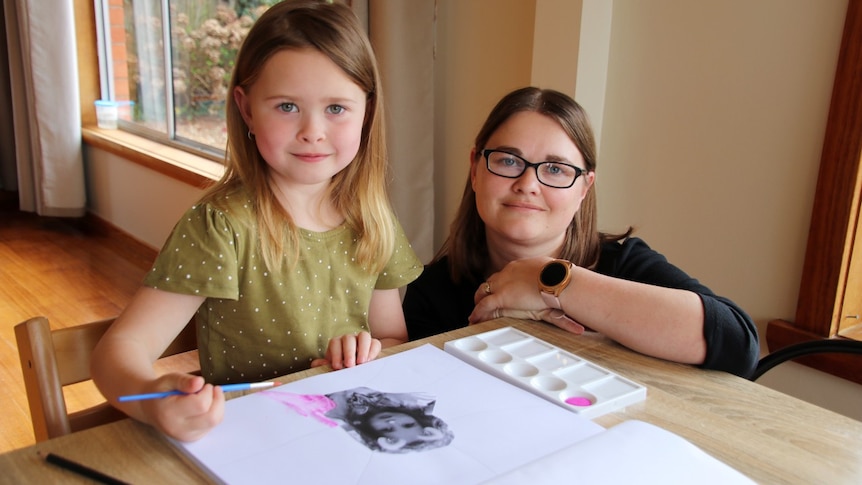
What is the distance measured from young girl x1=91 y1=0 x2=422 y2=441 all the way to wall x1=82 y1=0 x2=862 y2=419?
84cm

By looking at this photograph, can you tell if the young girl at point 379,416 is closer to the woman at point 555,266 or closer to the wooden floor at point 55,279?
the woman at point 555,266

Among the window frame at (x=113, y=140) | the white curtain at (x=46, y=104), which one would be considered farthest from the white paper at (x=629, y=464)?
the white curtain at (x=46, y=104)

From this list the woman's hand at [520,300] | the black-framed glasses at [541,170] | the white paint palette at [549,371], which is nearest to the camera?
the white paint palette at [549,371]

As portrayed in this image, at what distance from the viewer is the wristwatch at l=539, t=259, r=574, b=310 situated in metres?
0.99

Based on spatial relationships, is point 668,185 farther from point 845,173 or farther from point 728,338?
point 728,338

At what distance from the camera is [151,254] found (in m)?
3.81

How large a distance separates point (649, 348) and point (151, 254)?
3.38 meters

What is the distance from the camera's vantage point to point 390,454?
0.65 m

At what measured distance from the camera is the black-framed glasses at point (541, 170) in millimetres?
1148

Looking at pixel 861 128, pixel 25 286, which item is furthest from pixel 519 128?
pixel 25 286

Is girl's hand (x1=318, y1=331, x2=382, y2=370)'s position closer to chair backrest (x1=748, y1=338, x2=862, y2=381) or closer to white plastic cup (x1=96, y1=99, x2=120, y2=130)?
chair backrest (x1=748, y1=338, x2=862, y2=381)

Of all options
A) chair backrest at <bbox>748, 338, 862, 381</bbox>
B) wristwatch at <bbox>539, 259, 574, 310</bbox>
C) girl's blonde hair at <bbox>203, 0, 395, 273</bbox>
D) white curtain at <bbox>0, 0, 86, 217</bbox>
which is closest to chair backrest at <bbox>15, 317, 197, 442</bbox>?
girl's blonde hair at <bbox>203, 0, 395, 273</bbox>

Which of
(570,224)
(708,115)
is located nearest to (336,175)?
(570,224)

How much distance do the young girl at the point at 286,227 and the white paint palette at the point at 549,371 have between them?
134 mm
